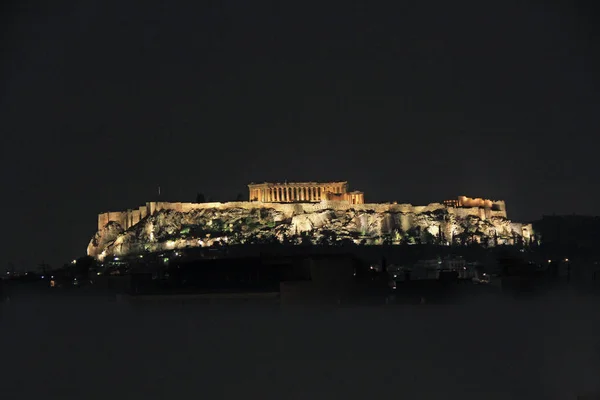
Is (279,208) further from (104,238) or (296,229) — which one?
(104,238)

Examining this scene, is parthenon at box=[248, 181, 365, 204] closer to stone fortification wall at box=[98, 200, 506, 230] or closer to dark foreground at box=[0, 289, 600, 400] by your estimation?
stone fortification wall at box=[98, 200, 506, 230]

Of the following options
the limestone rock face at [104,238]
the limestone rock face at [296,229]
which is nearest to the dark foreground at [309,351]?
the limestone rock face at [296,229]

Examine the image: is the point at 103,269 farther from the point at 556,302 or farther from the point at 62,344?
the point at 62,344

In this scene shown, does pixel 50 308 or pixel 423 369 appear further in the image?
pixel 50 308

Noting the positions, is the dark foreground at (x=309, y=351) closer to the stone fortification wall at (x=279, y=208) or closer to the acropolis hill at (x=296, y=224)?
the acropolis hill at (x=296, y=224)

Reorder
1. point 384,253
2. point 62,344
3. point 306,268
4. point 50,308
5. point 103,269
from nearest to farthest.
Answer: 1. point 62,344
2. point 306,268
3. point 50,308
4. point 103,269
5. point 384,253

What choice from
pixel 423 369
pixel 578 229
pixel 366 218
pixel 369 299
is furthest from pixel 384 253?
pixel 423 369
